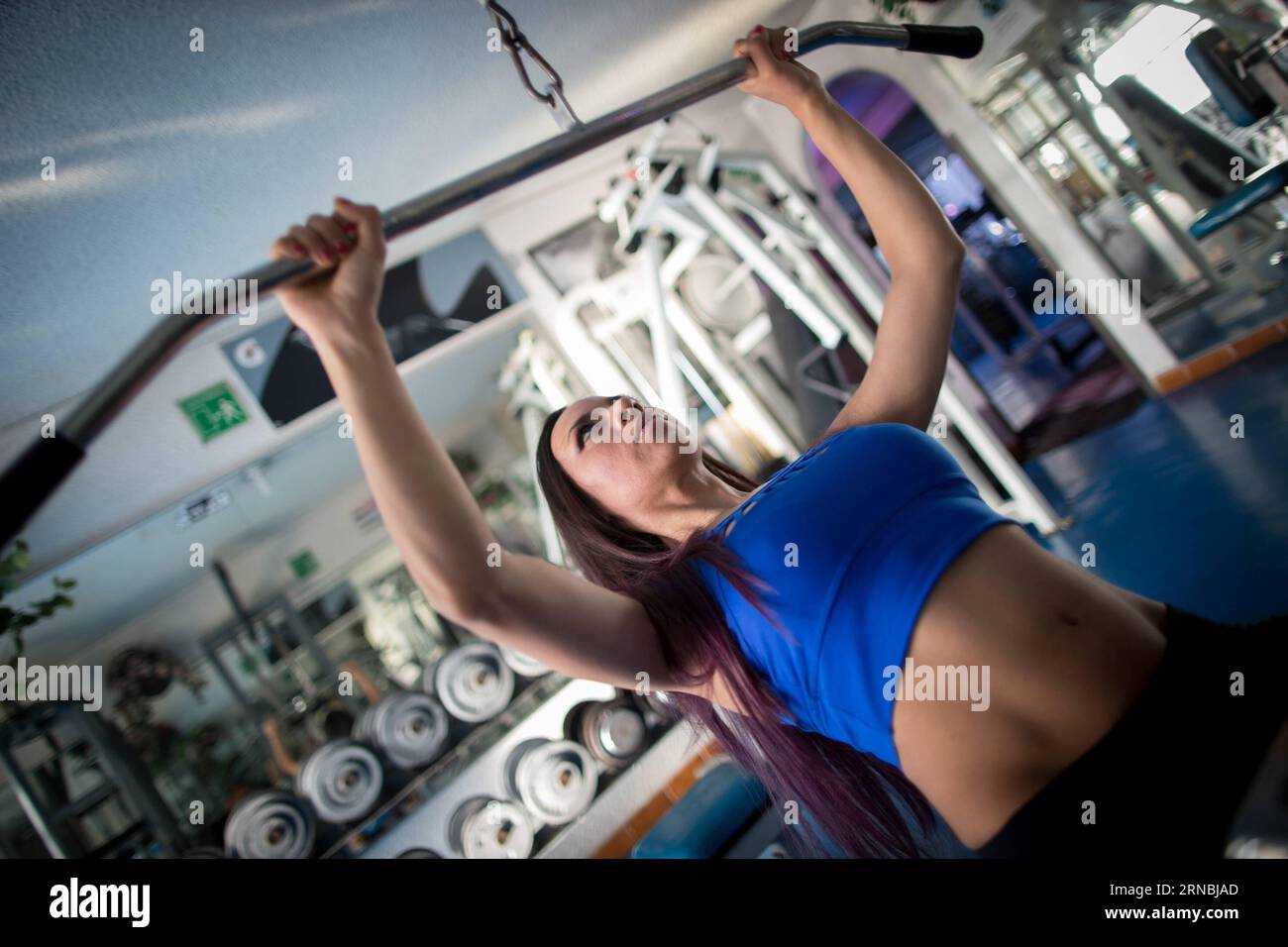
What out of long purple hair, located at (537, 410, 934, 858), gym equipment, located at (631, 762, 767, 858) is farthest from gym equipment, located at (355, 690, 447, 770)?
long purple hair, located at (537, 410, 934, 858)

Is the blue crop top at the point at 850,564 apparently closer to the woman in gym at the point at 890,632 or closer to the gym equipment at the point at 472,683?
the woman in gym at the point at 890,632

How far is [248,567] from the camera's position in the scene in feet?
14.5

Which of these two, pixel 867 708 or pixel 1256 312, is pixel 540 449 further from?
pixel 1256 312

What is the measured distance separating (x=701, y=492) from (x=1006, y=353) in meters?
6.69

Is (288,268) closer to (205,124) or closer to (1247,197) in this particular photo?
(205,124)

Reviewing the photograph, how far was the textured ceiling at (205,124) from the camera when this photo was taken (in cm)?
146

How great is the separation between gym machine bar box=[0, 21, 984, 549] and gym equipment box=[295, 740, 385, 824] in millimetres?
2675

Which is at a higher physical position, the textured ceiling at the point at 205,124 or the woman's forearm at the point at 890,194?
the textured ceiling at the point at 205,124

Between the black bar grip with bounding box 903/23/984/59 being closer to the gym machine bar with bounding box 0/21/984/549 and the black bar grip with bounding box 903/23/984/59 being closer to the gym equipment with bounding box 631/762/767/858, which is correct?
the gym machine bar with bounding box 0/21/984/549

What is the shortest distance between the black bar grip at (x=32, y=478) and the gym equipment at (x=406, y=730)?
2658 millimetres

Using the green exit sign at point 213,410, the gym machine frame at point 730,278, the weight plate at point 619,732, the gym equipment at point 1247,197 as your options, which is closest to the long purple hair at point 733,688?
the gym machine frame at point 730,278

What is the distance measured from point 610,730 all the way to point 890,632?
8.30 feet

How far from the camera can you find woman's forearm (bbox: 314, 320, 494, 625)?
56 centimetres
